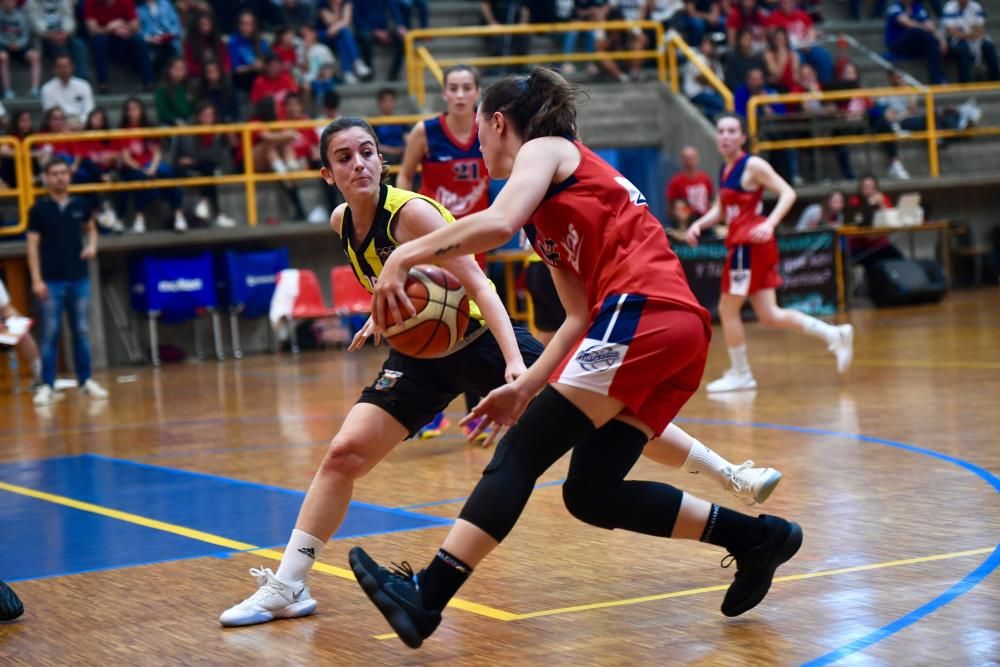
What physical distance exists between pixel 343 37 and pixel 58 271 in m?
7.44

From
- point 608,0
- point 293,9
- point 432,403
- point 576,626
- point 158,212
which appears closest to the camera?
point 576,626

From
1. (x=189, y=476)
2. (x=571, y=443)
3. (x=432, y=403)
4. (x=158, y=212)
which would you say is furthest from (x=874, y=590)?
(x=158, y=212)

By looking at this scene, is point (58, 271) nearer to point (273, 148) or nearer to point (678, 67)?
point (273, 148)

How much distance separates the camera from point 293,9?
802 inches

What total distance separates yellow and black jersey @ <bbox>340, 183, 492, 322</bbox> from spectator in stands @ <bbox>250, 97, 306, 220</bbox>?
12985mm

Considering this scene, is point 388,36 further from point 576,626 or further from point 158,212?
point 576,626

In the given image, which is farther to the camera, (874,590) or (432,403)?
(432,403)

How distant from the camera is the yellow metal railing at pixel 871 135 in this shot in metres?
19.2

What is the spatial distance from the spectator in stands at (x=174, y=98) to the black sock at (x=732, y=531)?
48.1 ft

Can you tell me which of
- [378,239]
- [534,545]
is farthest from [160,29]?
[378,239]

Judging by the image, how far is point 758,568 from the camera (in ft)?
14.1

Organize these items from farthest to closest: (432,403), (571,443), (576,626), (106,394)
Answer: (106,394)
(432,403)
(576,626)
(571,443)

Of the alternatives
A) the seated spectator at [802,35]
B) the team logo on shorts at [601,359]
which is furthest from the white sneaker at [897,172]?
the team logo on shorts at [601,359]

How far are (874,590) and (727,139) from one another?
6671 millimetres
